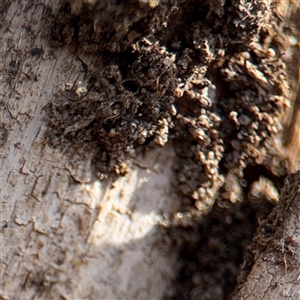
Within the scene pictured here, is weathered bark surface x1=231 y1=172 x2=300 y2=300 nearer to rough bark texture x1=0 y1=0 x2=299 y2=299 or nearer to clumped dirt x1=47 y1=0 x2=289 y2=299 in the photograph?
rough bark texture x1=0 y1=0 x2=299 y2=299

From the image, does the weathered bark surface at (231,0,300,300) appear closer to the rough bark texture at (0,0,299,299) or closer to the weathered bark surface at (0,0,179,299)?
the rough bark texture at (0,0,299,299)

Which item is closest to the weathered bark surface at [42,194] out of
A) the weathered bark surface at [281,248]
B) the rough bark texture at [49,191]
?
the rough bark texture at [49,191]

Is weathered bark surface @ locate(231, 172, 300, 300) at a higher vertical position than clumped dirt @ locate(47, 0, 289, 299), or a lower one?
lower

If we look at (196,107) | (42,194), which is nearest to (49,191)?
(42,194)

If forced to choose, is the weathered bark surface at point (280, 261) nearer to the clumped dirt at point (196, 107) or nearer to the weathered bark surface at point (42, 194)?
the clumped dirt at point (196, 107)

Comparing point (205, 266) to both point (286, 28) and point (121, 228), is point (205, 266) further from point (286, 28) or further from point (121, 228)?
point (286, 28)

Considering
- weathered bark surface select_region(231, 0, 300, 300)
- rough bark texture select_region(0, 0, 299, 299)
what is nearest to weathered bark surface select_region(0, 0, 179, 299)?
rough bark texture select_region(0, 0, 299, 299)
